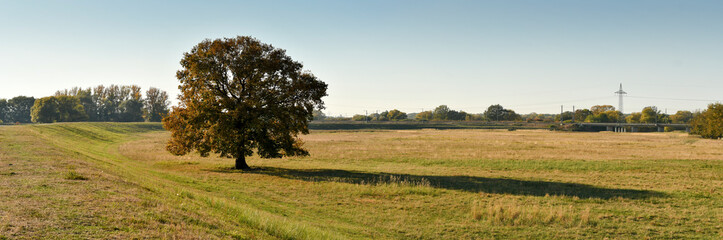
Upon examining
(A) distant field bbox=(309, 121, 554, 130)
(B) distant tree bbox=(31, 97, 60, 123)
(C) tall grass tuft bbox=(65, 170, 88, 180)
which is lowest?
(C) tall grass tuft bbox=(65, 170, 88, 180)

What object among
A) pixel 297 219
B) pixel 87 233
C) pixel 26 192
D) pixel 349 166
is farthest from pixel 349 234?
pixel 349 166

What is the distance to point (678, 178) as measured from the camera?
1172 inches

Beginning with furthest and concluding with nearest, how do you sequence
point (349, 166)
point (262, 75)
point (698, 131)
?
point (698, 131), point (349, 166), point (262, 75)

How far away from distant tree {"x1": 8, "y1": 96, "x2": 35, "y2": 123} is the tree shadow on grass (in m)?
182

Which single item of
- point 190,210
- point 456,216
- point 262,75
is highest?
point 262,75

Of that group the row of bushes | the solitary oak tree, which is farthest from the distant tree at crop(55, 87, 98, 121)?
the solitary oak tree

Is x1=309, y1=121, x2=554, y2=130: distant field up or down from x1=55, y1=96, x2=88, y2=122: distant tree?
down

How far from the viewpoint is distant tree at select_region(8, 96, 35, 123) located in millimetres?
166625

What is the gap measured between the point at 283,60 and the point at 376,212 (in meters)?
17.5

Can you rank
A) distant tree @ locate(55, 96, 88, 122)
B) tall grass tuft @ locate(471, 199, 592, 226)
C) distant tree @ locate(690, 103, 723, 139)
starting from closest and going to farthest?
tall grass tuft @ locate(471, 199, 592, 226), distant tree @ locate(690, 103, 723, 139), distant tree @ locate(55, 96, 88, 122)

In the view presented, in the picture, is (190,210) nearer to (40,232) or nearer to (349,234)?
(40,232)

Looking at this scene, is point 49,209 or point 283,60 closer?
point 49,209

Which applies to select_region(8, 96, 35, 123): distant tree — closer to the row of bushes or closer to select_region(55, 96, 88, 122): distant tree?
the row of bushes

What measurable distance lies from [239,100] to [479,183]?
18554 millimetres
